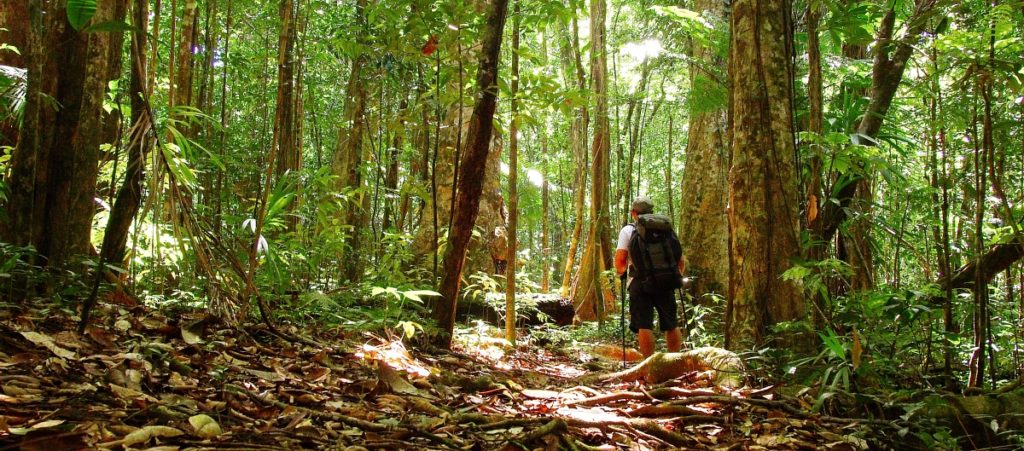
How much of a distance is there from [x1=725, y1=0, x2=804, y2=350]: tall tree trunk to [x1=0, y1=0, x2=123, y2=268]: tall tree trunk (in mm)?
3991

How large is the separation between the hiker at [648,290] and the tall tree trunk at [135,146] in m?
4.06

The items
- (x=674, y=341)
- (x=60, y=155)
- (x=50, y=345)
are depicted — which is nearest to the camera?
(x=50, y=345)

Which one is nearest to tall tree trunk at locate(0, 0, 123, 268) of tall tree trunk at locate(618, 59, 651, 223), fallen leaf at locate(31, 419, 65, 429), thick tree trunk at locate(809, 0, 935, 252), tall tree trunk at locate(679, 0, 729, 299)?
fallen leaf at locate(31, 419, 65, 429)

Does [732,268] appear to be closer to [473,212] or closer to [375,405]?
[473,212]

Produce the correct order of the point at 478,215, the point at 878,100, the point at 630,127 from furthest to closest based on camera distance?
1. the point at 630,127
2. the point at 478,215
3. the point at 878,100

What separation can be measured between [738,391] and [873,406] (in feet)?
2.32

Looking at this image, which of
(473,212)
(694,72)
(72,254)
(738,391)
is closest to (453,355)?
(473,212)

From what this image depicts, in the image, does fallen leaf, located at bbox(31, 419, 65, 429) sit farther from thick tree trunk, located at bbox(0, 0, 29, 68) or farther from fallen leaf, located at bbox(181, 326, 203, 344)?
thick tree trunk, located at bbox(0, 0, 29, 68)

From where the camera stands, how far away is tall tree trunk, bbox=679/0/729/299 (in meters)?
7.99

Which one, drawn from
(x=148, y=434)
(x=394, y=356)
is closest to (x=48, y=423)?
(x=148, y=434)

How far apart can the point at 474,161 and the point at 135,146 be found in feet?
7.60

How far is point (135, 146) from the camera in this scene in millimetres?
2973

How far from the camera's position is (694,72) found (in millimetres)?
8289

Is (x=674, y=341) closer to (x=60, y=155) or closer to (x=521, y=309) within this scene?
A: (x=521, y=309)
